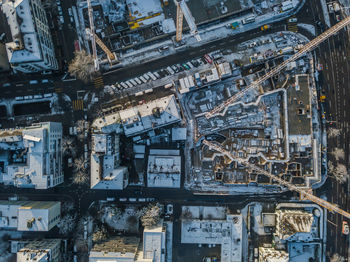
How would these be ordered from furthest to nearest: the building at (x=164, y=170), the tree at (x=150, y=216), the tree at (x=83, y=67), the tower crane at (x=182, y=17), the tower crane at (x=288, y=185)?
the tree at (x=83, y=67)
the tower crane at (x=182, y=17)
the tower crane at (x=288, y=185)
the building at (x=164, y=170)
the tree at (x=150, y=216)

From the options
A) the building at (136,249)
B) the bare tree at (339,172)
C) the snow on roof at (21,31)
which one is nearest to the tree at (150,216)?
the building at (136,249)

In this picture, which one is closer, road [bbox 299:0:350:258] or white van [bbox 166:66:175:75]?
road [bbox 299:0:350:258]

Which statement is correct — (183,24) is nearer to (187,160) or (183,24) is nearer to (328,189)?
(187,160)

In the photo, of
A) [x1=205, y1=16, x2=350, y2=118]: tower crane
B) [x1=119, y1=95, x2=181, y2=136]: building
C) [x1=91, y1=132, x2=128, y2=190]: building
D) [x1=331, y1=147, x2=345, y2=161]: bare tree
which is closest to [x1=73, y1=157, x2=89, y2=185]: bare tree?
[x1=91, y1=132, x2=128, y2=190]: building

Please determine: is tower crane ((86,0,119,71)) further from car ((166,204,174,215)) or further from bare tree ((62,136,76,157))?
car ((166,204,174,215))

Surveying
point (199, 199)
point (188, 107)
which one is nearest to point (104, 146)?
point (188, 107)

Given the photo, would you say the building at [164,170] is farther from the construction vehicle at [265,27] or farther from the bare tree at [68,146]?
the construction vehicle at [265,27]
